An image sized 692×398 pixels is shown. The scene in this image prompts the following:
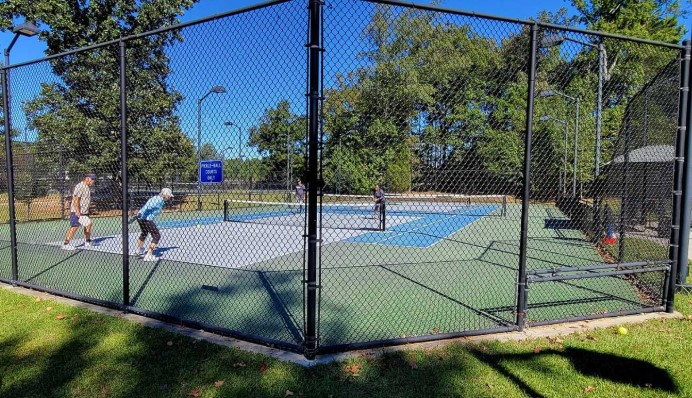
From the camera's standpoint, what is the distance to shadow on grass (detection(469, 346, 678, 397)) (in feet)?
10.7

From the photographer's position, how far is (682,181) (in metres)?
4.95

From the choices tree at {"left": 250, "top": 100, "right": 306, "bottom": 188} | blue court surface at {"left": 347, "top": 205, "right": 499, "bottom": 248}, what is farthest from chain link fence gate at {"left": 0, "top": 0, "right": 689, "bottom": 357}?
blue court surface at {"left": 347, "top": 205, "right": 499, "bottom": 248}

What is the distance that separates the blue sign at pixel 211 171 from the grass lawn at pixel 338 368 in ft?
5.13

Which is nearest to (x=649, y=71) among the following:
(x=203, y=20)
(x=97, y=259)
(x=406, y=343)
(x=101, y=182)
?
(x=406, y=343)

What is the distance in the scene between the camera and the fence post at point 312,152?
339 cm

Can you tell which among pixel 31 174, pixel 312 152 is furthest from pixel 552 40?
pixel 31 174

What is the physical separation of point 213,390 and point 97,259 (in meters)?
6.16

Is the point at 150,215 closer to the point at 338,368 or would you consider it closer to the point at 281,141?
the point at 281,141

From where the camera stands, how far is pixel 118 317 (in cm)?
459

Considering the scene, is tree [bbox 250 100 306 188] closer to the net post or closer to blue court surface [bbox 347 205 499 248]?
the net post

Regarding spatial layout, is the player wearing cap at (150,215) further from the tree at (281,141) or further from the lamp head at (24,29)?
the tree at (281,141)

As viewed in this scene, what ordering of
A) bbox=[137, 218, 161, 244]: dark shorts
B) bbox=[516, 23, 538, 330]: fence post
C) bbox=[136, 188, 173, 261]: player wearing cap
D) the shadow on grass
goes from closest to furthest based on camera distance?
the shadow on grass, bbox=[516, 23, 538, 330]: fence post, bbox=[136, 188, 173, 261]: player wearing cap, bbox=[137, 218, 161, 244]: dark shorts

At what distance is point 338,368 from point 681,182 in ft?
14.7

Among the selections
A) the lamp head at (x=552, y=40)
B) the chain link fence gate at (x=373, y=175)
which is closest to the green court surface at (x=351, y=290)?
the chain link fence gate at (x=373, y=175)
